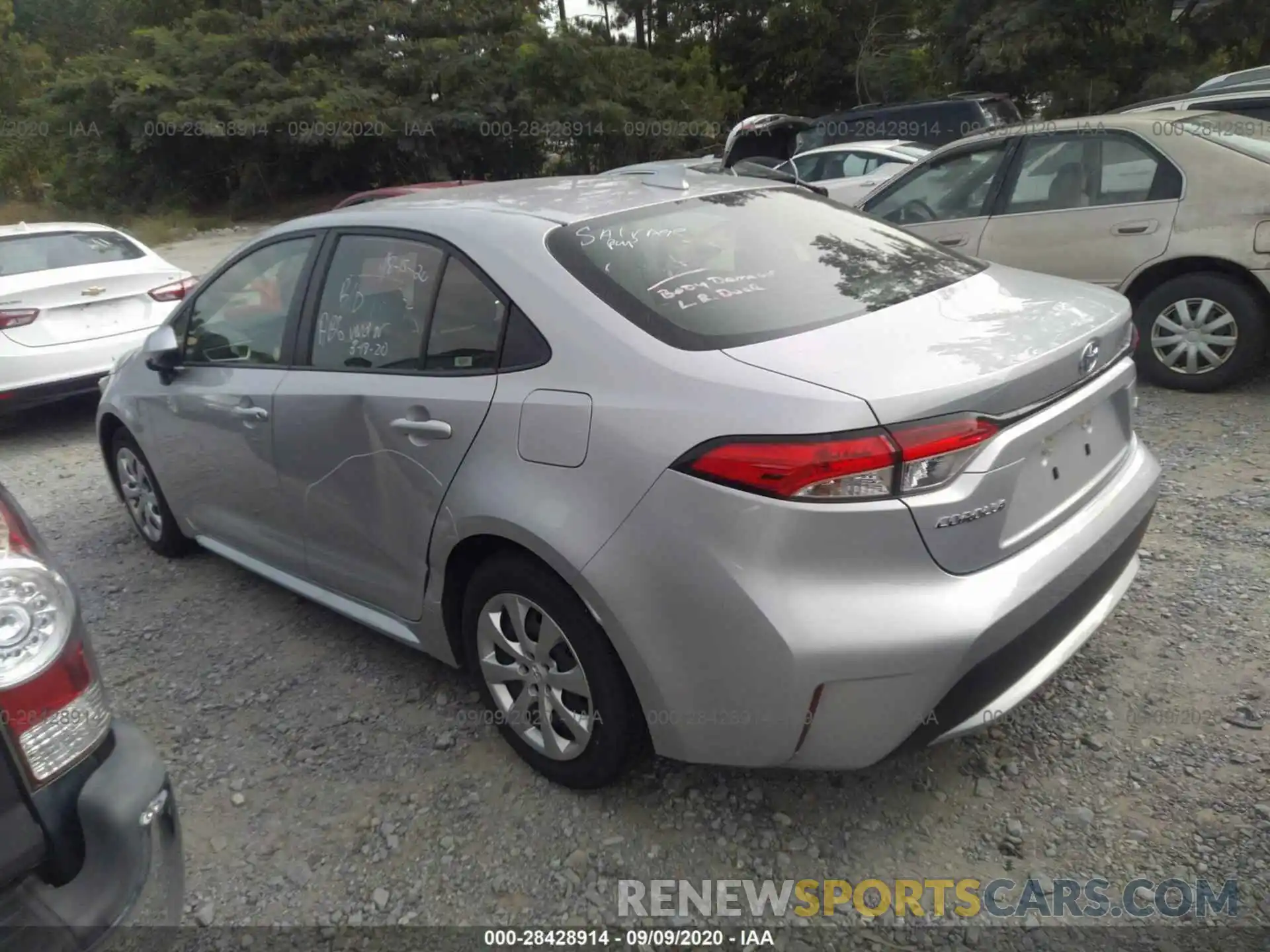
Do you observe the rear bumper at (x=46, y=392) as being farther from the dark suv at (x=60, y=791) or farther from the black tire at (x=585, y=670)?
the dark suv at (x=60, y=791)

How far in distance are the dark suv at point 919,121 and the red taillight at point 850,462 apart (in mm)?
11574

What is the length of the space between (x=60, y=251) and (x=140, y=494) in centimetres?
338

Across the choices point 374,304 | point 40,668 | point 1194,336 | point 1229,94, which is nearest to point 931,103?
point 1229,94

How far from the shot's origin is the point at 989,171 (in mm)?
5945

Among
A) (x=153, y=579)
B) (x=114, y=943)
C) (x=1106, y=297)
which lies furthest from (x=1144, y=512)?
(x=153, y=579)

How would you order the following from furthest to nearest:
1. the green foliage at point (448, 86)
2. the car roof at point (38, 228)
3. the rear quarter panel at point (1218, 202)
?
1. the green foliage at point (448, 86)
2. the car roof at point (38, 228)
3. the rear quarter panel at point (1218, 202)

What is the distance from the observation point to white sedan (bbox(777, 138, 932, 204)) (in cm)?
1011

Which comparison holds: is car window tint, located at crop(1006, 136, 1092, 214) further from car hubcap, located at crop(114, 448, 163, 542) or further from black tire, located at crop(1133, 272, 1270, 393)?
car hubcap, located at crop(114, 448, 163, 542)

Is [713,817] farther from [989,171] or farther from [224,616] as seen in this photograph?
[989,171]

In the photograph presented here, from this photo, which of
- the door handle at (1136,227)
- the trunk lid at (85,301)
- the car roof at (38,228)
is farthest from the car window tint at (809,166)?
the car roof at (38,228)

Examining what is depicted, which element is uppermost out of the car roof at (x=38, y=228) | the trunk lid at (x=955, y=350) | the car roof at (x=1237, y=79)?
the car roof at (x=1237, y=79)

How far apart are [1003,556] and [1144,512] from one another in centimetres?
74

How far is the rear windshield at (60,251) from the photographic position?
21.2ft

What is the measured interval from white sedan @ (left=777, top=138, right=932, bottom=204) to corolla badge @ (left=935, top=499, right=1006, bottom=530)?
8.30m
